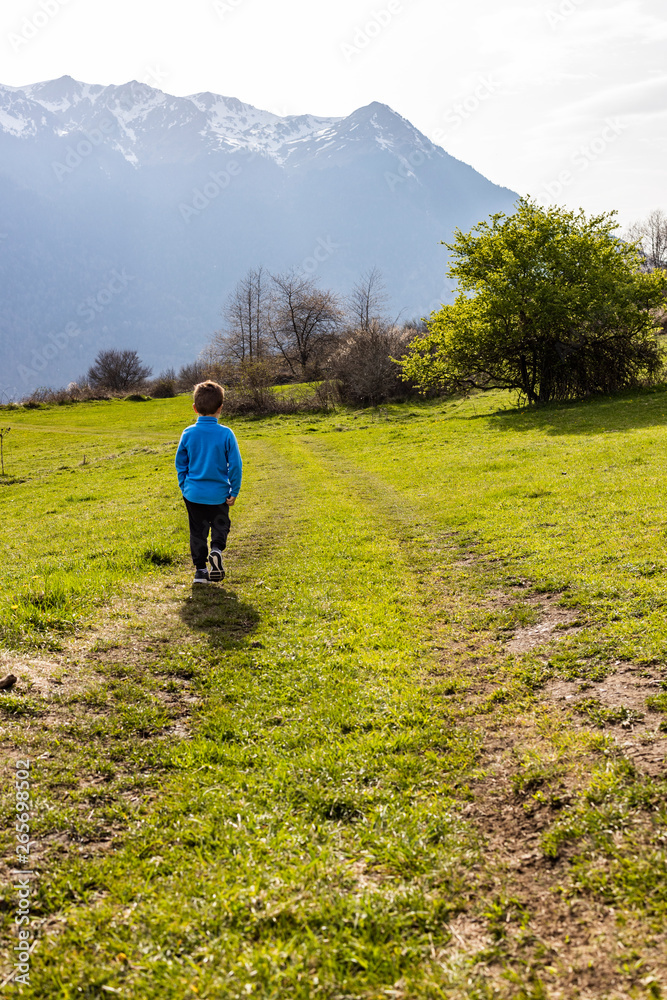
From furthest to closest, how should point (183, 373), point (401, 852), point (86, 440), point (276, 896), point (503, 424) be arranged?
point (183, 373)
point (86, 440)
point (503, 424)
point (401, 852)
point (276, 896)

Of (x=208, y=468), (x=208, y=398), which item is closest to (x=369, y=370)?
(x=208, y=398)

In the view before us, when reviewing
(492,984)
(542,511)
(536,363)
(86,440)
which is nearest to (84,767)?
(492,984)

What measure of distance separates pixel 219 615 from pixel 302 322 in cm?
7899

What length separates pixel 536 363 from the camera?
33844 millimetres

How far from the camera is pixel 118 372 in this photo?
98.6 m

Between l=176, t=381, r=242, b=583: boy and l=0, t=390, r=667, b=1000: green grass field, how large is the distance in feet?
3.57

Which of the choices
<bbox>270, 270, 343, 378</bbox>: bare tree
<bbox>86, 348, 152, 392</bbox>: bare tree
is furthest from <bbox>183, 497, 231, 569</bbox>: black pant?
<bbox>86, 348, 152, 392</bbox>: bare tree

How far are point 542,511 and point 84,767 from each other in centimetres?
1027

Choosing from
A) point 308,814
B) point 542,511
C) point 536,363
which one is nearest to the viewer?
point 308,814

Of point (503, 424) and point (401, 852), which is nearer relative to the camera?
point (401, 852)

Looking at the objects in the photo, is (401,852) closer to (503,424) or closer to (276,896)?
(276,896)

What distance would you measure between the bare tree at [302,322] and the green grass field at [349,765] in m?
71.8

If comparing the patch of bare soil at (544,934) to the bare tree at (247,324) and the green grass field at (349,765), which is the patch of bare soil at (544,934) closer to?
the green grass field at (349,765)

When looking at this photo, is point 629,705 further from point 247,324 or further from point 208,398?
point 247,324
